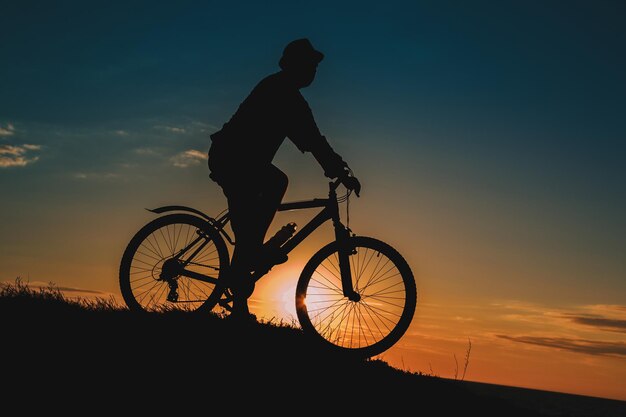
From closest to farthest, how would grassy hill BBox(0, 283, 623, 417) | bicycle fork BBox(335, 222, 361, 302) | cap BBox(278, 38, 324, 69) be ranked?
grassy hill BBox(0, 283, 623, 417) → cap BBox(278, 38, 324, 69) → bicycle fork BBox(335, 222, 361, 302)

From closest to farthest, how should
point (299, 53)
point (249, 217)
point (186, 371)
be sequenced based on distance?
point (186, 371), point (299, 53), point (249, 217)

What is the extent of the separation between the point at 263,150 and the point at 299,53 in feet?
3.97

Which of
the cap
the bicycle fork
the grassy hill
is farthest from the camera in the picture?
the bicycle fork

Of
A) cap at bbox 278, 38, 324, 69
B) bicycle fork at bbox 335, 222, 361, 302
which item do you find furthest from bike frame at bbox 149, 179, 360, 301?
cap at bbox 278, 38, 324, 69

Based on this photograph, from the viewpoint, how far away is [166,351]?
594cm

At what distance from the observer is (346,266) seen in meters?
7.27

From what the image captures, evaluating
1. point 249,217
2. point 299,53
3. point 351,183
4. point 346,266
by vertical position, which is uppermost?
point 299,53

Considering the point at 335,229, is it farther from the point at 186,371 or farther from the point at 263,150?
the point at 186,371

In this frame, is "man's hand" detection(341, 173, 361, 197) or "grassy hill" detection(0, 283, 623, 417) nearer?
"grassy hill" detection(0, 283, 623, 417)

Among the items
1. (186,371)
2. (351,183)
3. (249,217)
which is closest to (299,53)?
(351,183)

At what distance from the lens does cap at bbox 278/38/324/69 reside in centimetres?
707

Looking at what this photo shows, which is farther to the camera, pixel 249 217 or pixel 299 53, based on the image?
pixel 249 217

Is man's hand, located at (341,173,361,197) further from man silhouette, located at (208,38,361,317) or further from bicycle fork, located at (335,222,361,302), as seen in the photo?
bicycle fork, located at (335,222,361,302)

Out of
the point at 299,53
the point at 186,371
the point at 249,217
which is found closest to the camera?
the point at 186,371
